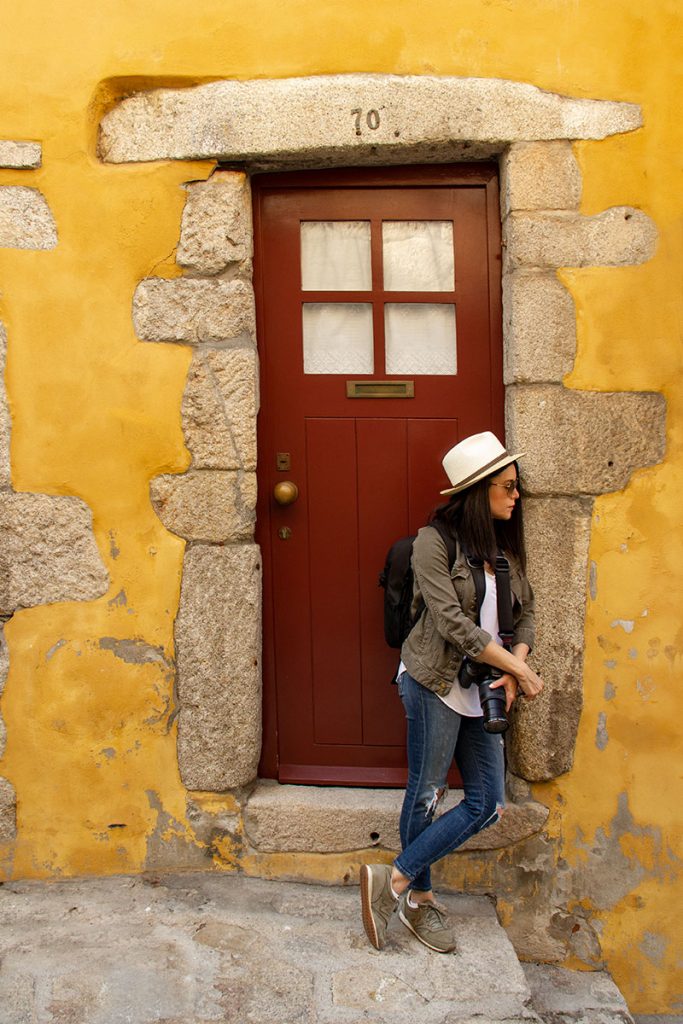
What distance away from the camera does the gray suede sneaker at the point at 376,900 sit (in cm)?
286

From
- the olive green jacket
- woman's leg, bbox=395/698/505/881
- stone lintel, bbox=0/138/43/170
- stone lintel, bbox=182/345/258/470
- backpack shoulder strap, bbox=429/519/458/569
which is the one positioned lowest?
woman's leg, bbox=395/698/505/881

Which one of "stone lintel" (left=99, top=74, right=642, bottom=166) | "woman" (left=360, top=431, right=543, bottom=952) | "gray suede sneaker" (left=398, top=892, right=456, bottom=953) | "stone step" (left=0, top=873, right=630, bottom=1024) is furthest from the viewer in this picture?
"stone lintel" (left=99, top=74, right=642, bottom=166)

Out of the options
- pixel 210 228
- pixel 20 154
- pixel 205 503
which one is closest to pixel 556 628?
pixel 205 503

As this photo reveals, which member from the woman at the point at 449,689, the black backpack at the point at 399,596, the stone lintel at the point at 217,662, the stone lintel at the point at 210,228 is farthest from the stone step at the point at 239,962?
the stone lintel at the point at 210,228

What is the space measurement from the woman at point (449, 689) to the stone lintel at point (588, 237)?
2.66ft

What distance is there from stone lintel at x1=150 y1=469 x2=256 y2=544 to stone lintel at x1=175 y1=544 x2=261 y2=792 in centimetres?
6

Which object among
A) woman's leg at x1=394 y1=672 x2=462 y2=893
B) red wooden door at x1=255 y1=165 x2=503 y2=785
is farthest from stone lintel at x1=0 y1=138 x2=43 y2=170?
woman's leg at x1=394 y1=672 x2=462 y2=893

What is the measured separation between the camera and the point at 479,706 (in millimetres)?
2854

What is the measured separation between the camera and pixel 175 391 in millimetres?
3281

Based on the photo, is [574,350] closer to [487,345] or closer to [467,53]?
[487,345]

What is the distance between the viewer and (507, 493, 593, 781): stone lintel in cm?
323

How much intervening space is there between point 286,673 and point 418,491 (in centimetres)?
85

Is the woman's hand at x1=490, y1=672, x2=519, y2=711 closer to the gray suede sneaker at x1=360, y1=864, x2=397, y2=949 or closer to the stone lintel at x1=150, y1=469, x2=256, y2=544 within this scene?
the gray suede sneaker at x1=360, y1=864, x2=397, y2=949

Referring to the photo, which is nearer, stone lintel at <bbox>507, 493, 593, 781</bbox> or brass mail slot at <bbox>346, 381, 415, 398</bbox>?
stone lintel at <bbox>507, 493, 593, 781</bbox>
